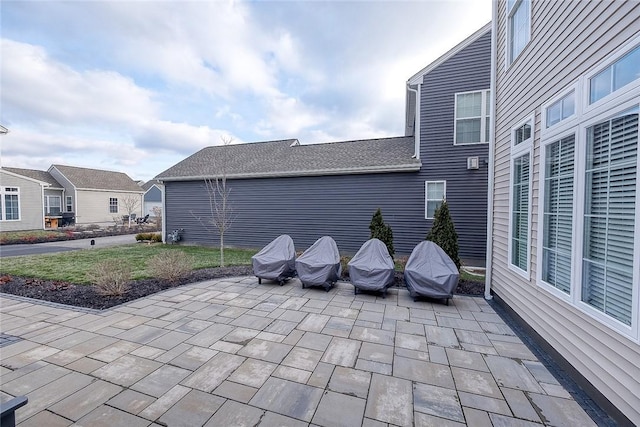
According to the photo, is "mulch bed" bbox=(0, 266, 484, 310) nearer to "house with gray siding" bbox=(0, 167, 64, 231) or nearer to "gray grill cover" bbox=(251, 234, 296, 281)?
"gray grill cover" bbox=(251, 234, 296, 281)

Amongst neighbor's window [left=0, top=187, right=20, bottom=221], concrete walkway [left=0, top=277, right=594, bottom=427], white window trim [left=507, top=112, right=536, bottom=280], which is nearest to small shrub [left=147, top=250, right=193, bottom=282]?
concrete walkway [left=0, top=277, right=594, bottom=427]

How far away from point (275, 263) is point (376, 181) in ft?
16.5

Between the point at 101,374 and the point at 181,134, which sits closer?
the point at 101,374

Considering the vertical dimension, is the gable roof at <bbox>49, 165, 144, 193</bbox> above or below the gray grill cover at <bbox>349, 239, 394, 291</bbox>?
above

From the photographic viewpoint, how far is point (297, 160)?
11062mm

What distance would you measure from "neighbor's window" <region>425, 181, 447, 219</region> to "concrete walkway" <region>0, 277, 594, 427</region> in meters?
4.51

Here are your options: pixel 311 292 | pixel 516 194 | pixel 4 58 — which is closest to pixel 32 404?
pixel 311 292

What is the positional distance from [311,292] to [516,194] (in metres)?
4.17

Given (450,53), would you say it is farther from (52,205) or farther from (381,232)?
(52,205)

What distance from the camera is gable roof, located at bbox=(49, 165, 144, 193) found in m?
23.0

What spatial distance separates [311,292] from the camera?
5695 mm

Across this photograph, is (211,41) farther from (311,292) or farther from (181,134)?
(181,134)

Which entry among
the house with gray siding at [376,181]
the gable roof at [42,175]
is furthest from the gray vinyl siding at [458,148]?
the gable roof at [42,175]

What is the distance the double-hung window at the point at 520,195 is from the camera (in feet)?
13.1
